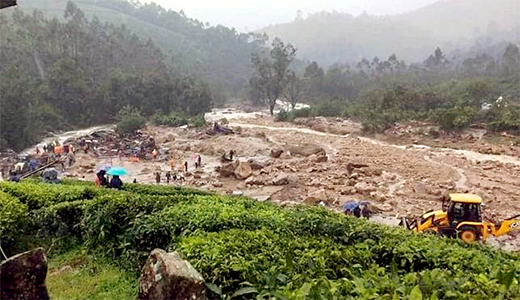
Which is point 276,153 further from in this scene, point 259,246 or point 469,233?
point 259,246

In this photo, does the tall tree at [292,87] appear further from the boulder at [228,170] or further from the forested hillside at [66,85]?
the boulder at [228,170]

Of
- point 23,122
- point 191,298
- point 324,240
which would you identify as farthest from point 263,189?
point 23,122

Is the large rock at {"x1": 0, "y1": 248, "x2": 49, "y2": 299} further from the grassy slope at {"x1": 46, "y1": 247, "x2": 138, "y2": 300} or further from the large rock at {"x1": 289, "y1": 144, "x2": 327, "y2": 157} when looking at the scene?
the large rock at {"x1": 289, "y1": 144, "x2": 327, "y2": 157}

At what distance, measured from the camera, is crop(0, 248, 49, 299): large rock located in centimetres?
420

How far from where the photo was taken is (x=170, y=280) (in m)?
4.71

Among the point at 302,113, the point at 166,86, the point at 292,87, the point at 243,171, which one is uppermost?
the point at 166,86

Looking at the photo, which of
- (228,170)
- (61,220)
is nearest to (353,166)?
(228,170)

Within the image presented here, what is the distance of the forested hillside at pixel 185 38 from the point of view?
99625 mm

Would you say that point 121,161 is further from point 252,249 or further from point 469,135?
point 252,249

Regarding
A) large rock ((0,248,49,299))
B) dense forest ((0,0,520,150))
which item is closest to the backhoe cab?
large rock ((0,248,49,299))

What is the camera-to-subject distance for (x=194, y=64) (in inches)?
3952

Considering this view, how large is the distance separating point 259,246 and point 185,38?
432 ft

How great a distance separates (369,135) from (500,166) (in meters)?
15.0

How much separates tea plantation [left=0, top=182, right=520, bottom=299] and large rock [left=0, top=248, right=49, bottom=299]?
1.65 m
